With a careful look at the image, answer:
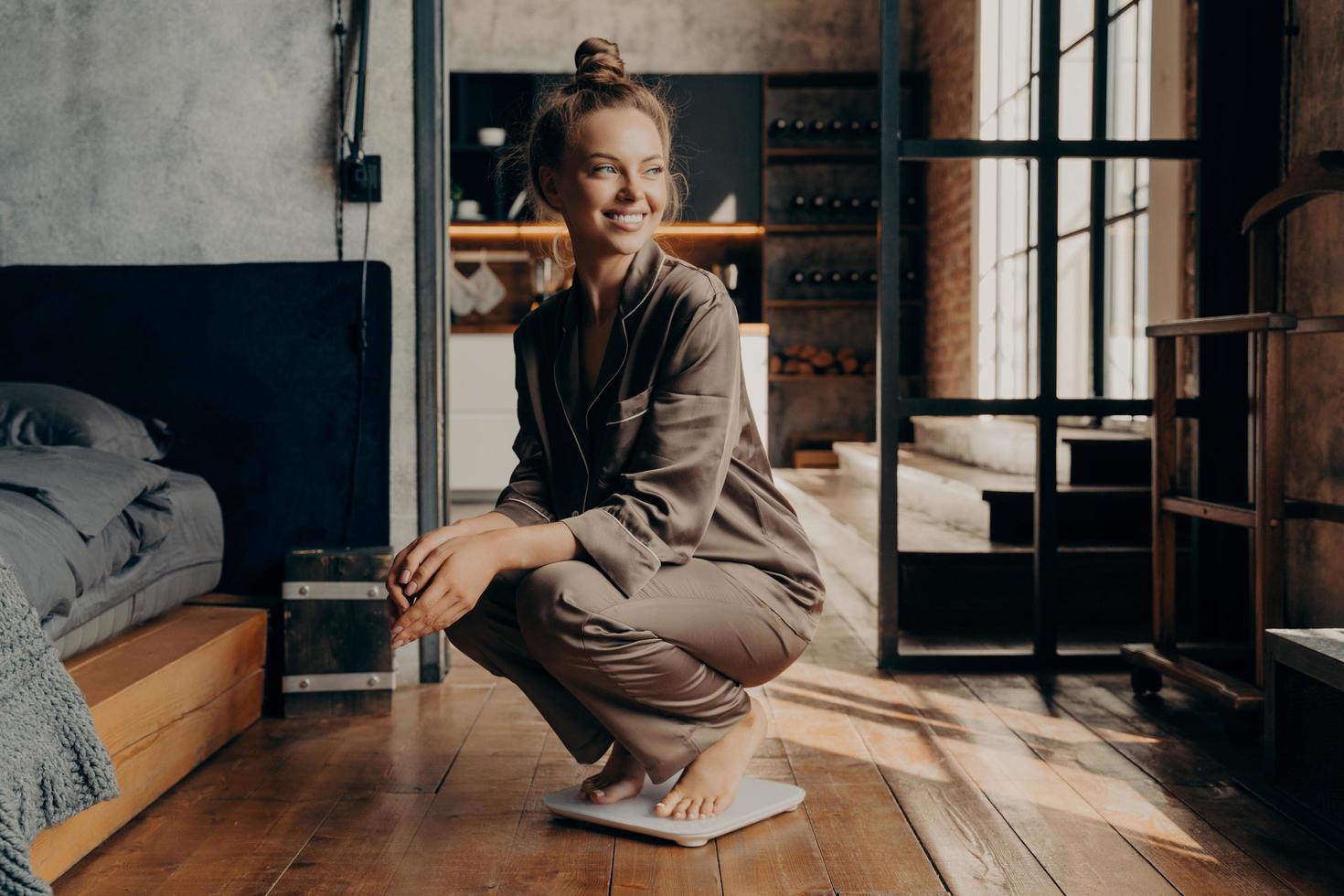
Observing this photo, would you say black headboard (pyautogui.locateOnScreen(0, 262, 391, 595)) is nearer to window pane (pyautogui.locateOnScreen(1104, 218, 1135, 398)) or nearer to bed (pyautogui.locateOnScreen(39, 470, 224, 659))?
bed (pyautogui.locateOnScreen(39, 470, 224, 659))

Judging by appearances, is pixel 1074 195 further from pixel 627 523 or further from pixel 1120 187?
pixel 627 523

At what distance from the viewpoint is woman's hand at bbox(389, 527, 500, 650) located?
1491 mm

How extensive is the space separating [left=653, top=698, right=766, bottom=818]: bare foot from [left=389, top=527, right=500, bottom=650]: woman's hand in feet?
1.71

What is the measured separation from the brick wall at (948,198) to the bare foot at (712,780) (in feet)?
17.0

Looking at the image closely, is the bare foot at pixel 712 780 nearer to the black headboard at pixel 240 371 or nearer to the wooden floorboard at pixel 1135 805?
the wooden floorboard at pixel 1135 805

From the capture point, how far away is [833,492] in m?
5.57

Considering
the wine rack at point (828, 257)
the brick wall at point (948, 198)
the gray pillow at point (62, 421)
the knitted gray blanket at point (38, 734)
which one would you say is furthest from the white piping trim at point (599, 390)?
the wine rack at point (828, 257)

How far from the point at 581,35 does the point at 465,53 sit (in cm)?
79

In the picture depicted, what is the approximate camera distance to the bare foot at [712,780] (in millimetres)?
1806

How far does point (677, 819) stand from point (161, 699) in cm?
92

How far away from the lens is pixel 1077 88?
214 inches

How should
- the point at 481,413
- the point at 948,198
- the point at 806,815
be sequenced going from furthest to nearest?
the point at 948,198, the point at 481,413, the point at 806,815

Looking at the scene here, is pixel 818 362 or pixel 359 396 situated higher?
pixel 818 362

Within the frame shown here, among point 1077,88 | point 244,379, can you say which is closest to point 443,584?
point 244,379
